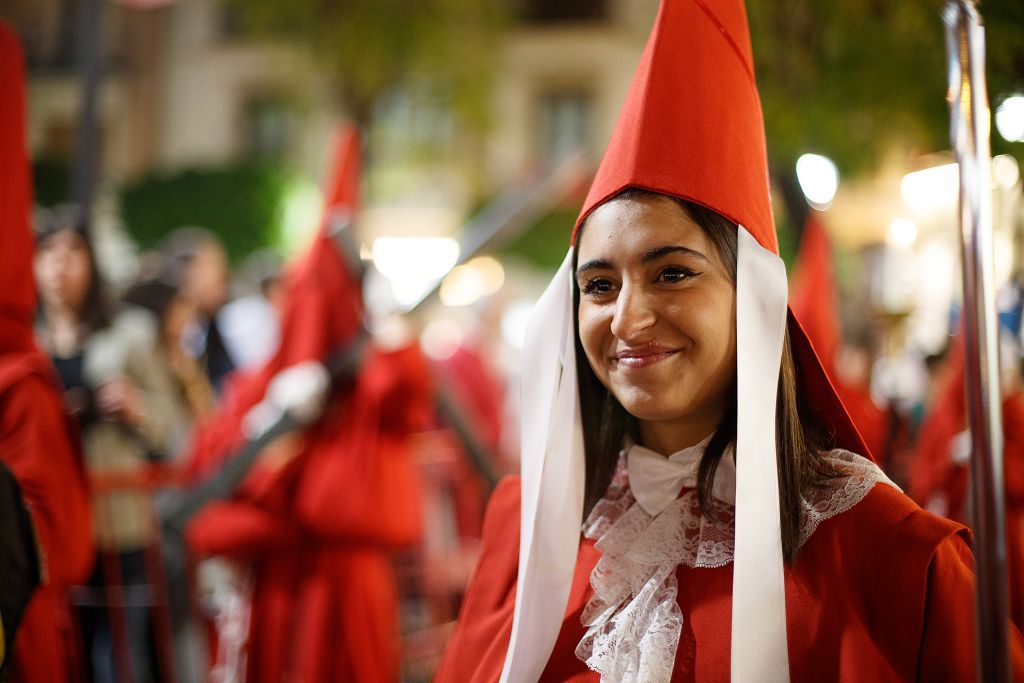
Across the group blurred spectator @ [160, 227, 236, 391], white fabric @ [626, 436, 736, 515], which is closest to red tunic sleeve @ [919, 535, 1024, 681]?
white fabric @ [626, 436, 736, 515]

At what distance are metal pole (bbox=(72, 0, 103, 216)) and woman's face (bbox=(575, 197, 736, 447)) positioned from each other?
4.82 meters

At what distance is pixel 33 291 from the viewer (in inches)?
107

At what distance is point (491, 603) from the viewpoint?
1981mm

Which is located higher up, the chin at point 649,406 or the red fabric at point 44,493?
the chin at point 649,406

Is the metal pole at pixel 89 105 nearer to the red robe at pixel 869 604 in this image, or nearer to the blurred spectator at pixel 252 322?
the blurred spectator at pixel 252 322

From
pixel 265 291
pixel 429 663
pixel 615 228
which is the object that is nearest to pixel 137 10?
pixel 265 291

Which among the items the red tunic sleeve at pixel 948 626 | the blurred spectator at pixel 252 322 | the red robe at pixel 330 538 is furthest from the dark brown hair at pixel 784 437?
the blurred spectator at pixel 252 322

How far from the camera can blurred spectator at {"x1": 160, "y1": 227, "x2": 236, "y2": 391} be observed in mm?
→ 6477

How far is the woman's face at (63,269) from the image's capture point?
4062 mm

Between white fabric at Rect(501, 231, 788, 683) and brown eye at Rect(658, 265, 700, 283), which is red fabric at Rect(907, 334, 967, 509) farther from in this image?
brown eye at Rect(658, 265, 700, 283)

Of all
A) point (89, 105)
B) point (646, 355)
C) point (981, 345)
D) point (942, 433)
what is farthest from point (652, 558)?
point (89, 105)

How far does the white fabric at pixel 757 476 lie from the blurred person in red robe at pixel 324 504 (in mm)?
2679

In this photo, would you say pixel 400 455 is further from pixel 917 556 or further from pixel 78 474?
pixel 917 556

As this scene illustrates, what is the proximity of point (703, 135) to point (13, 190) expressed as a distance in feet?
6.11
